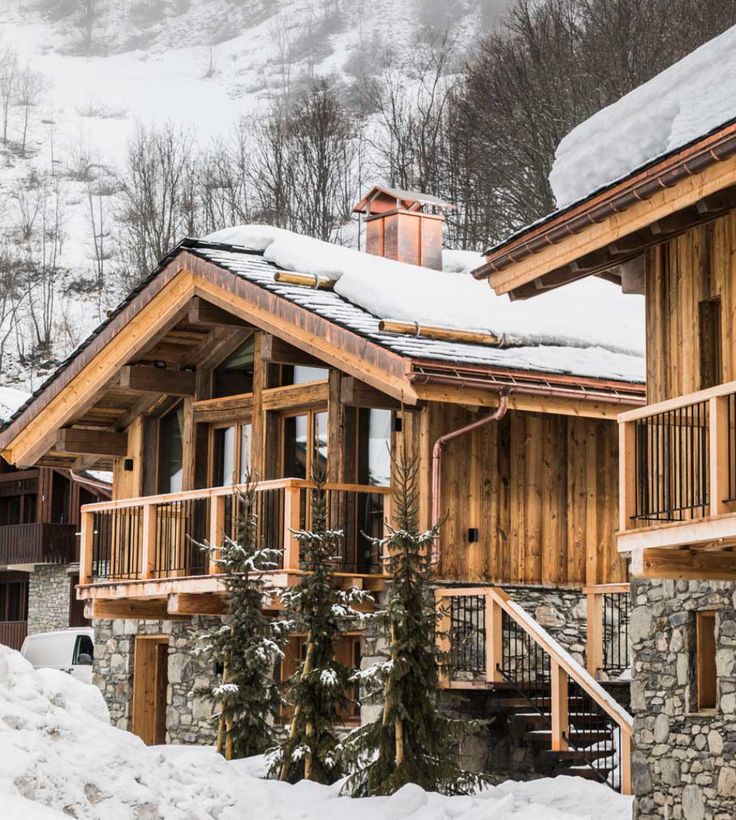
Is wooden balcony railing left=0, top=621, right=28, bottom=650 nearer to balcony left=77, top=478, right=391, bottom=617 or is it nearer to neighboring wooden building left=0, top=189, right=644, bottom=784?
neighboring wooden building left=0, top=189, right=644, bottom=784

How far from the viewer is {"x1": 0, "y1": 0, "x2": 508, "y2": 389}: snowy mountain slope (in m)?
79.9

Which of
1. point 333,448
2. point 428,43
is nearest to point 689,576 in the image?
point 333,448

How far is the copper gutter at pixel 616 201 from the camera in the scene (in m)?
12.4

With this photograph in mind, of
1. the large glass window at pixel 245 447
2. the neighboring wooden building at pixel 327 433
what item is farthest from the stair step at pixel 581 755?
the large glass window at pixel 245 447

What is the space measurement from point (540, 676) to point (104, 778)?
8515 mm

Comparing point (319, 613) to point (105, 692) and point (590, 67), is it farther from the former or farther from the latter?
point (590, 67)

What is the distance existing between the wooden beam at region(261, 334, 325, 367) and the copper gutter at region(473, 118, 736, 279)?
4572 millimetres

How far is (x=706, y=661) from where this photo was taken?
14.1 metres

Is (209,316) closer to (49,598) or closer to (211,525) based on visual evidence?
(211,525)

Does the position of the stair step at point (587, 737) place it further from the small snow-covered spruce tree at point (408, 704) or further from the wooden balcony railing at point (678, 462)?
the wooden balcony railing at point (678, 462)

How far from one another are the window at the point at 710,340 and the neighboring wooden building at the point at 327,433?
3.70 meters

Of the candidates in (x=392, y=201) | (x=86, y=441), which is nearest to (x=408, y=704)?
(x=86, y=441)

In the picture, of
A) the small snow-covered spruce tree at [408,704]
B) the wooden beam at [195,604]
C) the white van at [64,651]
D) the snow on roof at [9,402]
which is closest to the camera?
the small snow-covered spruce tree at [408,704]

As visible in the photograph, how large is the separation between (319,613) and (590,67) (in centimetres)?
2296
